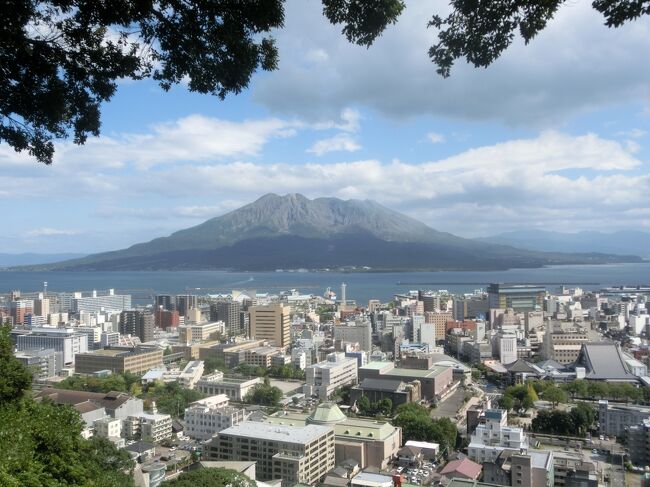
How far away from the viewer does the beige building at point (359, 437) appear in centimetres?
757

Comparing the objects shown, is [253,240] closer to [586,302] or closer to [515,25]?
[586,302]

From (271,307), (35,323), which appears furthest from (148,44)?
(35,323)

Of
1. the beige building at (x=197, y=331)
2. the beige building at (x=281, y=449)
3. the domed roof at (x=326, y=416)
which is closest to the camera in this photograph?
the beige building at (x=281, y=449)

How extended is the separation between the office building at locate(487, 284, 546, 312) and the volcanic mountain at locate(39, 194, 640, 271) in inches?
1290

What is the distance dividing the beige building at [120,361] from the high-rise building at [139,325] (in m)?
4.18

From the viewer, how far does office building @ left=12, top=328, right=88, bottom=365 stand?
49.9 feet

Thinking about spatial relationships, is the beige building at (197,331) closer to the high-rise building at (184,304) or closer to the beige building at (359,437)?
the high-rise building at (184,304)

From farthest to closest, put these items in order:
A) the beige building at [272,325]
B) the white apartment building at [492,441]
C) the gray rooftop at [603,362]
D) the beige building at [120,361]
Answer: the beige building at [272,325] < the beige building at [120,361] < the gray rooftop at [603,362] < the white apartment building at [492,441]

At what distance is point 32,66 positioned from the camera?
1677 mm

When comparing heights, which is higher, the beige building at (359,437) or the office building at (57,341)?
the office building at (57,341)

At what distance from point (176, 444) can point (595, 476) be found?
5.80 meters

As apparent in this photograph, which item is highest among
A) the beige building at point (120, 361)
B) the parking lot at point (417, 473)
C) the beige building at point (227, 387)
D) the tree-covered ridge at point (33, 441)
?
the tree-covered ridge at point (33, 441)

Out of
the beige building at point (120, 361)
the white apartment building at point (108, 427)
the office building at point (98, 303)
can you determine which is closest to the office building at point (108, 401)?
the white apartment building at point (108, 427)

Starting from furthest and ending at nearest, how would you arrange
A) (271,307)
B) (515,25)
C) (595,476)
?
(271,307), (595,476), (515,25)
